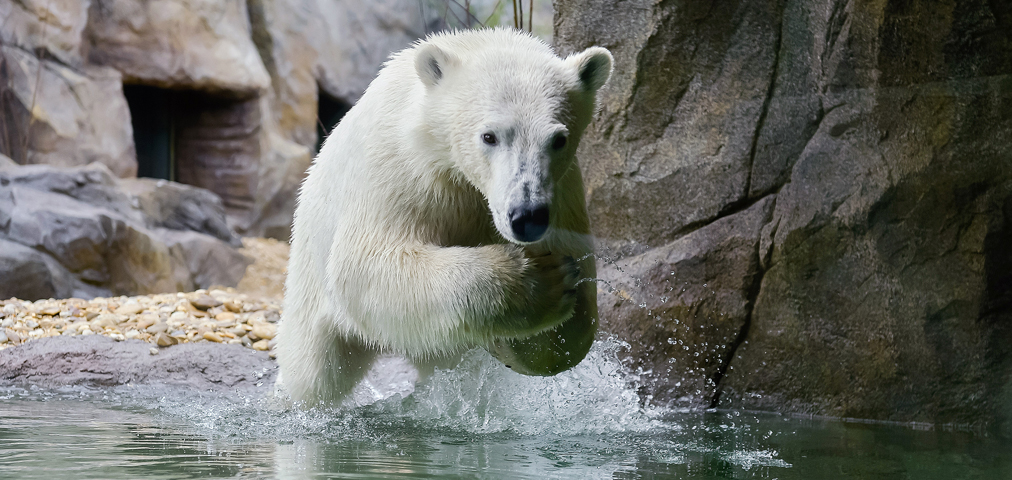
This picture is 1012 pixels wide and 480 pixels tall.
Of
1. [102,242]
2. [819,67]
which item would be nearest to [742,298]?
[819,67]

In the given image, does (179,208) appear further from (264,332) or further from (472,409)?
(472,409)

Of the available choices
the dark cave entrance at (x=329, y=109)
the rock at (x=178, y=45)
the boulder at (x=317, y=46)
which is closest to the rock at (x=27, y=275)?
the rock at (x=178, y=45)

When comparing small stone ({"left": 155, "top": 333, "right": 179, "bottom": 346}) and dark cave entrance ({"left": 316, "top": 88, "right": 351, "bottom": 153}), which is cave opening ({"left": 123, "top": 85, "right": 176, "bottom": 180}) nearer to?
dark cave entrance ({"left": 316, "top": 88, "right": 351, "bottom": 153})

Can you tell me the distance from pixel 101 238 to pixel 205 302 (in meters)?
1.98

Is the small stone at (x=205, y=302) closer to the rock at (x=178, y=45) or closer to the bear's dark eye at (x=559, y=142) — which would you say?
the bear's dark eye at (x=559, y=142)

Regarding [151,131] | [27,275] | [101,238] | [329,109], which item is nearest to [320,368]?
[27,275]

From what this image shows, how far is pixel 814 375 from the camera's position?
3863 millimetres

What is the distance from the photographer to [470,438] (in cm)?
276

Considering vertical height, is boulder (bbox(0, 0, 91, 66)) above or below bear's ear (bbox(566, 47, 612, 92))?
above

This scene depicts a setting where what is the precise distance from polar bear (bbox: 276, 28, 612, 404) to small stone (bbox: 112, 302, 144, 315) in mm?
2980

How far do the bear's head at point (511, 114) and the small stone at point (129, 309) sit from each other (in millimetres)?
3754

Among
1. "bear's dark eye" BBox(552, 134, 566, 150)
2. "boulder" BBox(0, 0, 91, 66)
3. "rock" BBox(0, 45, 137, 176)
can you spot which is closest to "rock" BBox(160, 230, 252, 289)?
"rock" BBox(0, 45, 137, 176)

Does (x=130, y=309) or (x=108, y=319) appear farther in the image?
(x=130, y=309)

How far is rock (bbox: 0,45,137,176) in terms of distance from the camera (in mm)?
9117
